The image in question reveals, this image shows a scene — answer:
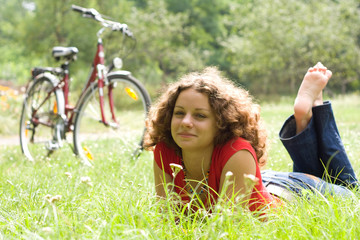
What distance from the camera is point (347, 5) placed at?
20953mm

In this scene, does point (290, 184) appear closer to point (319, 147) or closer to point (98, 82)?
point (319, 147)

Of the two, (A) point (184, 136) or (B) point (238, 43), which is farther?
(B) point (238, 43)

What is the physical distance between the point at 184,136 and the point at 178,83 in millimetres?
300

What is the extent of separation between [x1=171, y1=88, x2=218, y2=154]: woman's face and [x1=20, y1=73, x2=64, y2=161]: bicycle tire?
2.39 meters

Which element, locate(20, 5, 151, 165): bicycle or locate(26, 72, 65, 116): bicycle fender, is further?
locate(26, 72, 65, 116): bicycle fender

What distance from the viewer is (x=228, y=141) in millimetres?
2135

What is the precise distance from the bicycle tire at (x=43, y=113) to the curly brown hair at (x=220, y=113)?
6.80 feet

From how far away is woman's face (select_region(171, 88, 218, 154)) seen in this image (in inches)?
80.8

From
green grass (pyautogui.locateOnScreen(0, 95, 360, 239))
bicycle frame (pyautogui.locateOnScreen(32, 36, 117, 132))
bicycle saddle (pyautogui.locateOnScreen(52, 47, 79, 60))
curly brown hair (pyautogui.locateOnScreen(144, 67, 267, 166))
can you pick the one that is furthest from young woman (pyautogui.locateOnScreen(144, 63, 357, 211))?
bicycle saddle (pyautogui.locateOnScreen(52, 47, 79, 60))

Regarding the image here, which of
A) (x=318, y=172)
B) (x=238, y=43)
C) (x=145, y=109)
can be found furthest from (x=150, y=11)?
(x=318, y=172)

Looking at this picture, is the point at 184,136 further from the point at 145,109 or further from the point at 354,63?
the point at 354,63

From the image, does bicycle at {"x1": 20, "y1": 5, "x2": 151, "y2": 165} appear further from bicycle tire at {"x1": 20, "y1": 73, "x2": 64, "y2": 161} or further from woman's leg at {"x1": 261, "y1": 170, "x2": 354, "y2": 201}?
woman's leg at {"x1": 261, "y1": 170, "x2": 354, "y2": 201}

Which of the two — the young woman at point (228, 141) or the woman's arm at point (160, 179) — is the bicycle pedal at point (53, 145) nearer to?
the young woman at point (228, 141)

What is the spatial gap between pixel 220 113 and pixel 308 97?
0.77 meters
